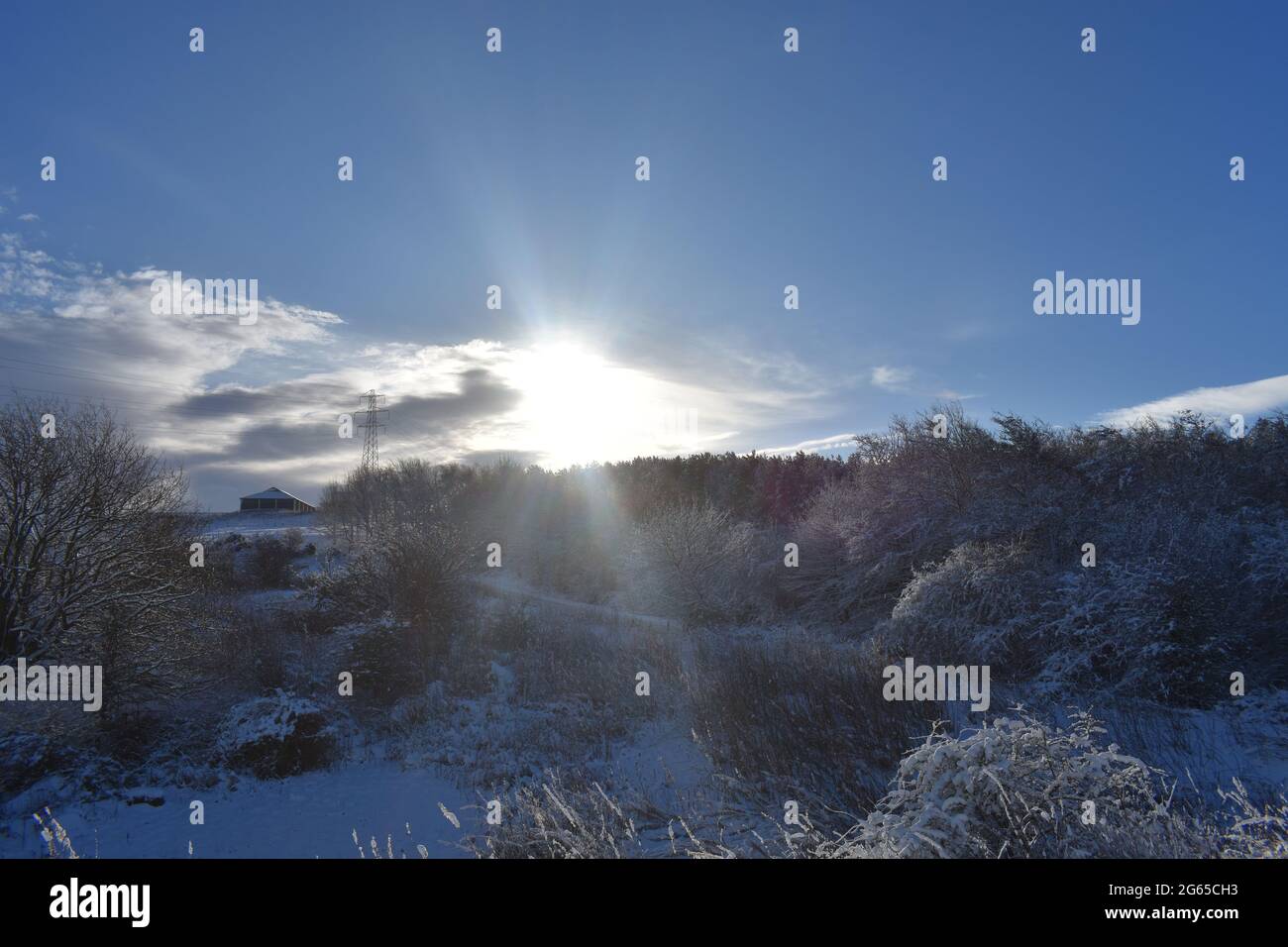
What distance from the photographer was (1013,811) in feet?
14.9

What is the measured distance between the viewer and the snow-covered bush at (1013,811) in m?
4.14

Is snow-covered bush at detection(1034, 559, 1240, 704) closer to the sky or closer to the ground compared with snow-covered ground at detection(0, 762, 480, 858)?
closer to the sky

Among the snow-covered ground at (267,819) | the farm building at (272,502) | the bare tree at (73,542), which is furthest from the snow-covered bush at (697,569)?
the farm building at (272,502)

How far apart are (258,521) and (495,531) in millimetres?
32754

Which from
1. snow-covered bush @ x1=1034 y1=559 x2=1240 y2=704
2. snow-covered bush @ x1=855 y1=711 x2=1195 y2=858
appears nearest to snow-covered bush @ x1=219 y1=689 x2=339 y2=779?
snow-covered bush @ x1=855 y1=711 x2=1195 y2=858

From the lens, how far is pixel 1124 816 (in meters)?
4.93

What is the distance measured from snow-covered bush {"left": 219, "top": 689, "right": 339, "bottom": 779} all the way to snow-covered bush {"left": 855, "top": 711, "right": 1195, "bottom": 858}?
40.3 ft

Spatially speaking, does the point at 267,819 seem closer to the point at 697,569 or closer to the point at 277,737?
the point at 277,737

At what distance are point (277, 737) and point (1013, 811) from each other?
13.6 m

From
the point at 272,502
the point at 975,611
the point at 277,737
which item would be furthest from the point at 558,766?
the point at 272,502

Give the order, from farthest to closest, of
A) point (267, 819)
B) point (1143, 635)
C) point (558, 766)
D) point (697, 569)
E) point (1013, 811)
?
1. point (697, 569)
2. point (558, 766)
3. point (1143, 635)
4. point (267, 819)
5. point (1013, 811)

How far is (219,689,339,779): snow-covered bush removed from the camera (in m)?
13.0

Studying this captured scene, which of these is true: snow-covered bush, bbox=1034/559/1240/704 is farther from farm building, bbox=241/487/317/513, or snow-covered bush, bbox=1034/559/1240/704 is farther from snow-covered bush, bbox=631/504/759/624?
farm building, bbox=241/487/317/513

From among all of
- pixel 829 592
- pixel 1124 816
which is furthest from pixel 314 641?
pixel 1124 816
